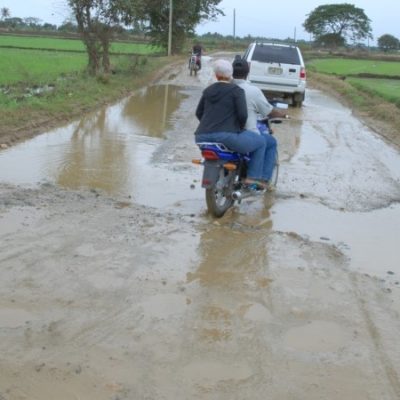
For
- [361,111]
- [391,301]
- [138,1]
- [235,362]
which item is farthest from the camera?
[138,1]

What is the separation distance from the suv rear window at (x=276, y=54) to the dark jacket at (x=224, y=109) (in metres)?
12.0

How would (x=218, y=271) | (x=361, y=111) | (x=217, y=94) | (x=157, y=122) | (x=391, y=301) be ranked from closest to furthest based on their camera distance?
1. (x=391, y=301)
2. (x=218, y=271)
3. (x=217, y=94)
4. (x=157, y=122)
5. (x=361, y=111)

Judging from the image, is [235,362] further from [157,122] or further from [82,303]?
[157,122]

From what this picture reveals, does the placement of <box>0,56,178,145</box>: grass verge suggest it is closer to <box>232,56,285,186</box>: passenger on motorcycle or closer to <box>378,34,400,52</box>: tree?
<box>232,56,285,186</box>: passenger on motorcycle

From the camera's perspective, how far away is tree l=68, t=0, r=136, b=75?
20.6 meters

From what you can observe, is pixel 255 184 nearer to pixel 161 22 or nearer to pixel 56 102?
pixel 56 102

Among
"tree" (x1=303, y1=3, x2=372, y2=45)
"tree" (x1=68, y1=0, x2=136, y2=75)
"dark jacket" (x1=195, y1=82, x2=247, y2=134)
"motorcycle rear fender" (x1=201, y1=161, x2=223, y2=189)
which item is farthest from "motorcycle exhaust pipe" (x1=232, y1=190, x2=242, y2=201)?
"tree" (x1=303, y1=3, x2=372, y2=45)

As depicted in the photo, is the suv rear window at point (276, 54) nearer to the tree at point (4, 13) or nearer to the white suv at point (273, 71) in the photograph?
the white suv at point (273, 71)

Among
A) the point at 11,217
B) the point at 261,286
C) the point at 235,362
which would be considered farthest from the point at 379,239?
the point at 11,217

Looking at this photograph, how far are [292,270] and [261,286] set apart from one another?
20.7 inches

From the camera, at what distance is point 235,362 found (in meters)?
3.61

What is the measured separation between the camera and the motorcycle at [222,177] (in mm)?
6527

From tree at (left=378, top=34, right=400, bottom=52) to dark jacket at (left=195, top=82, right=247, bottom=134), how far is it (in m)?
92.6

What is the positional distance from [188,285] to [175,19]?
44278 mm
